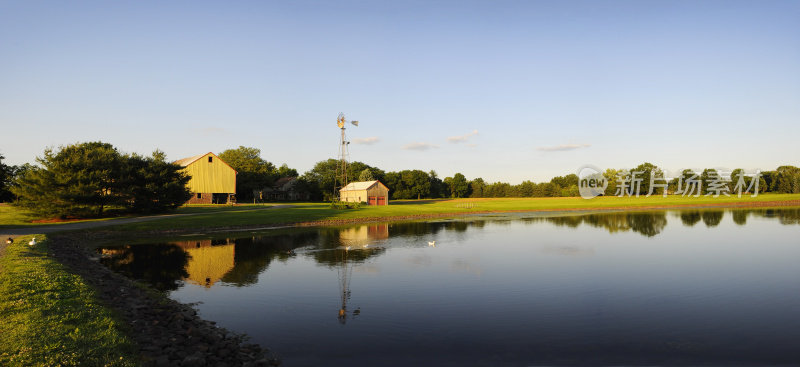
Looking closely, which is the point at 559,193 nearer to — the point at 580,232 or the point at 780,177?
the point at 780,177

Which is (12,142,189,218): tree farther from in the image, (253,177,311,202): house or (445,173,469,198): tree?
(445,173,469,198): tree

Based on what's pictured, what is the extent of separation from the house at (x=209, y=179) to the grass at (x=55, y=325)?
62874mm

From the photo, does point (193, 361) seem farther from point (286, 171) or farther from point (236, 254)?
point (286, 171)

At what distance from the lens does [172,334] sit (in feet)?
34.3

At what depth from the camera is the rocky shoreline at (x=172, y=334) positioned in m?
8.91

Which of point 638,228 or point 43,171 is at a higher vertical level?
point 43,171

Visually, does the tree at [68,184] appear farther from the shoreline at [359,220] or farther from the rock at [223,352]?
the rock at [223,352]

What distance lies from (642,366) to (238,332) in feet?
33.3

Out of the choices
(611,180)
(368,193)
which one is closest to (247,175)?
(368,193)

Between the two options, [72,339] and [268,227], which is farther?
[268,227]

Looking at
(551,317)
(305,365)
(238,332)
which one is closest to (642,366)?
(551,317)

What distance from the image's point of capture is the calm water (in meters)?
9.97

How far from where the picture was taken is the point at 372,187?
77188 mm

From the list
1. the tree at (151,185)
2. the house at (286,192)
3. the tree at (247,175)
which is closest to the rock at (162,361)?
the tree at (151,185)
